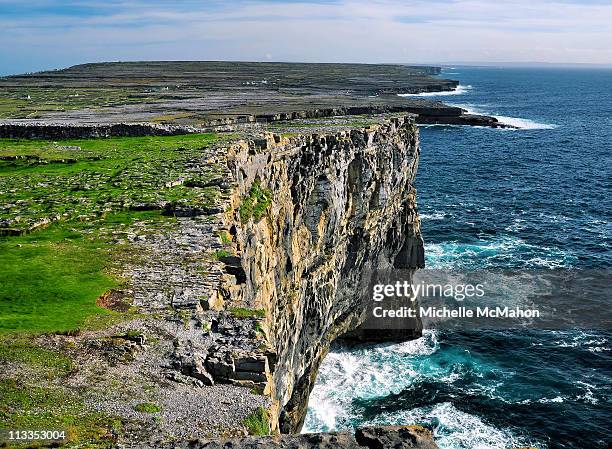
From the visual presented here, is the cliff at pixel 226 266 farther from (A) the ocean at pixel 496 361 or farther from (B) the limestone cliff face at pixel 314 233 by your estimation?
(A) the ocean at pixel 496 361

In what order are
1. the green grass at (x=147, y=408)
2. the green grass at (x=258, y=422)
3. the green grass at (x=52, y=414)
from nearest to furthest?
1. the green grass at (x=52, y=414)
2. the green grass at (x=147, y=408)
3. the green grass at (x=258, y=422)

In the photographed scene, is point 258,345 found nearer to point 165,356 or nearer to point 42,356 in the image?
point 165,356

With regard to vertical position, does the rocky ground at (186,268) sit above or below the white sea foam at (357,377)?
above

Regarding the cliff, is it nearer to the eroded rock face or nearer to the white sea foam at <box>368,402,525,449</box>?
the eroded rock face

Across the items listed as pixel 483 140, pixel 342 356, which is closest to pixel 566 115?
pixel 483 140

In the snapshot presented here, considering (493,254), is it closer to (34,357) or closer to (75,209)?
(75,209)

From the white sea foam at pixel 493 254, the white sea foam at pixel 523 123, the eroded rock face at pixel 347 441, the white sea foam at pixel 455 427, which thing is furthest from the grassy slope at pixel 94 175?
the white sea foam at pixel 523 123

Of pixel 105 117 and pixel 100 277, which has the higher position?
pixel 105 117
